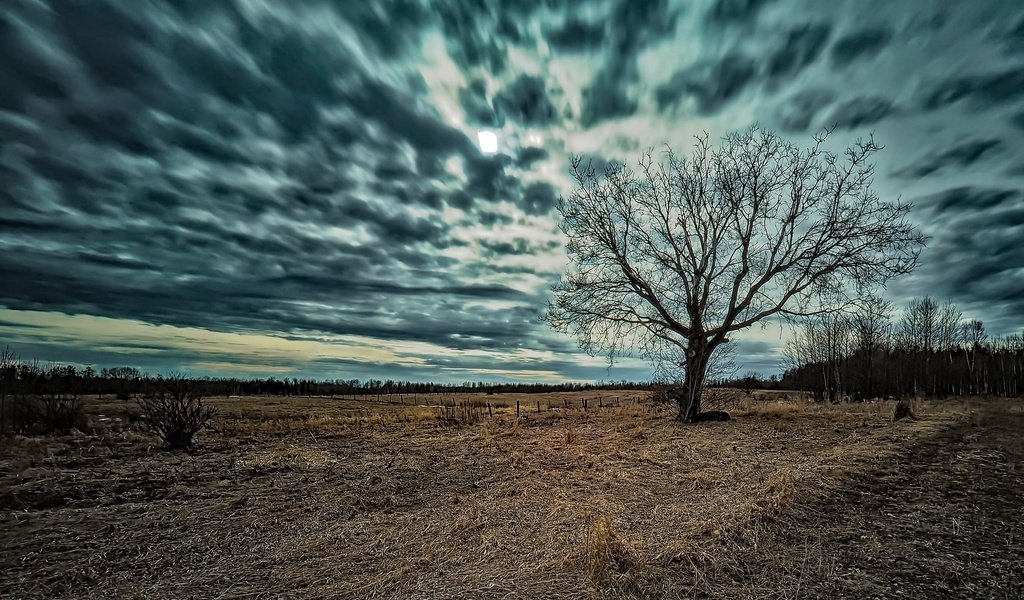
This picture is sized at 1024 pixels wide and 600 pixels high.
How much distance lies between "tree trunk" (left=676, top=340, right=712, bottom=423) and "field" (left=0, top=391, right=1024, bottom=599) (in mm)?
5560

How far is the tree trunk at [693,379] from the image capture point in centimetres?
1809

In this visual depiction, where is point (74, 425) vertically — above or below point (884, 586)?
below

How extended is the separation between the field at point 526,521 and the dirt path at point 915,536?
1.2 inches

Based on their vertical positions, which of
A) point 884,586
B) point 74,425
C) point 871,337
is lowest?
point 74,425

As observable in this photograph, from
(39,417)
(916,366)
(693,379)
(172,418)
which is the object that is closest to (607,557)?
(172,418)

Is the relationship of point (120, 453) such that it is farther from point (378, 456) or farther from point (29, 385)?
point (29, 385)

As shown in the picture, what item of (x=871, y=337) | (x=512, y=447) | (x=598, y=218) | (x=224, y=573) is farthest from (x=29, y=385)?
(x=871, y=337)

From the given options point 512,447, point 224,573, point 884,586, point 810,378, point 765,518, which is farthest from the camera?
point 810,378

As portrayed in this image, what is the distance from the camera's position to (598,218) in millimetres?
18516

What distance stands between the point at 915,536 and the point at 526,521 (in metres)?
4.49

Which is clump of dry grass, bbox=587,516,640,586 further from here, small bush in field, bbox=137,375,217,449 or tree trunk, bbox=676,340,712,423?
tree trunk, bbox=676,340,712,423

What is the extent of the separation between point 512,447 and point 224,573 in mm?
9153

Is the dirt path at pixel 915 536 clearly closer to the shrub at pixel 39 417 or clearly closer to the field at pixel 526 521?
the field at pixel 526 521

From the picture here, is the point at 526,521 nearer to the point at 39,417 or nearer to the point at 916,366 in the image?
the point at 39,417
